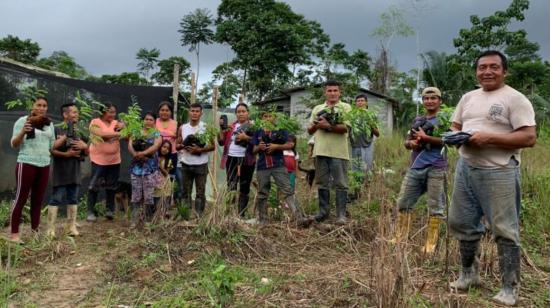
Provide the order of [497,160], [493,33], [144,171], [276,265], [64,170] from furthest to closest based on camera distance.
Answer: [493,33] < [144,171] < [64,170] < [276,265] < [497,160]

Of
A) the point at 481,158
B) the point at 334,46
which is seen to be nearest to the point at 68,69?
the point at 334,46

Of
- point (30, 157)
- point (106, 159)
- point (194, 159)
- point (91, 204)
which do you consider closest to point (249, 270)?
point (194, 159)

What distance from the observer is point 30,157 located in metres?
4.59

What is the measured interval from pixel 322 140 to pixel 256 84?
16973 millimetres

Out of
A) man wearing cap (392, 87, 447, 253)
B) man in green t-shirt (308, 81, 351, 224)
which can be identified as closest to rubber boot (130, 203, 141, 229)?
man in green t-shirt (308, 81, 351, 224)

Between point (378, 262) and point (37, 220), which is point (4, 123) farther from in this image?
point (378, 262)

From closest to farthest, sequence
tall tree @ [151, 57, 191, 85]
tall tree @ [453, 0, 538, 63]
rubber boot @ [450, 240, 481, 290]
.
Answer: rubber boot @ [450, 240, 481, 290] → tall tree @ [453, 0, 538, 63] → tall tree @ [151, 57, 191, 85]

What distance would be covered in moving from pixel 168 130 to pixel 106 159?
86cm

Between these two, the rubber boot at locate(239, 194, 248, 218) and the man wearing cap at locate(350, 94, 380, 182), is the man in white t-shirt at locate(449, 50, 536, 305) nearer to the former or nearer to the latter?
the rubber boot at locate(239, 194, 248, 218)

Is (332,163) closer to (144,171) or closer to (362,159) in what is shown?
(362,159)

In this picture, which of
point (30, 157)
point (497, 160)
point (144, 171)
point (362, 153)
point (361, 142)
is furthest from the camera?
point (362, 153)

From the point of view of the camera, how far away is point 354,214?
5.88 m

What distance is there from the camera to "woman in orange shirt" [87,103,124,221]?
581cm

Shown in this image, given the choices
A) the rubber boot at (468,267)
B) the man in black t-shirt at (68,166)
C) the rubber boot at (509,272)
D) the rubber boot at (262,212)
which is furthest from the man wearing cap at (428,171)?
the man in black t-shirt at (68,166)
